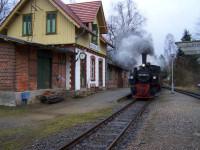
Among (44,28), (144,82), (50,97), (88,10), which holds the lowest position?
(50,97)

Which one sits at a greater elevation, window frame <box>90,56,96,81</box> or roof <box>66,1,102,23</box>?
roof <box>66,1,102,23</box>

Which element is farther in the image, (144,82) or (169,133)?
(144,82)

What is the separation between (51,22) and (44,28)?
0.64 metres

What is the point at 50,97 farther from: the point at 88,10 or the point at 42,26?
the point at 88,10

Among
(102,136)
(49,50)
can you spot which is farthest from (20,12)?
(102,136)

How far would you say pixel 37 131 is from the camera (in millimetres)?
10469

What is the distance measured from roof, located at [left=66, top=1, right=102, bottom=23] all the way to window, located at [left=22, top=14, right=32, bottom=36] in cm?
397

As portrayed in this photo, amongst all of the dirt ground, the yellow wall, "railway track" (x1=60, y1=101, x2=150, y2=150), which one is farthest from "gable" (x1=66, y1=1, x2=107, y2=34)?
"railway track" (x1=60, y1=101, x2=150, y2=150)

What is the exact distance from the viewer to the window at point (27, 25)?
81.4 feet

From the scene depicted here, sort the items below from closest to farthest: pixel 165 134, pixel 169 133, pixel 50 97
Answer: pixel 165 134
pixel 169 133
pixel 50 97

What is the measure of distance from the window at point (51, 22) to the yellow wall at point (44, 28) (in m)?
0.24

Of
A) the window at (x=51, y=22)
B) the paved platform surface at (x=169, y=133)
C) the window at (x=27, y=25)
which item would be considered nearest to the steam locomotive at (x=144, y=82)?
the window at (x=51, y=22)

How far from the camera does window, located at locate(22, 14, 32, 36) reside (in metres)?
24.8

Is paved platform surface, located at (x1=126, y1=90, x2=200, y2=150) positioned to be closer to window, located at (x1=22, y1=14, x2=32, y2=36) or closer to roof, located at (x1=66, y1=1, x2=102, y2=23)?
window, located at (x1=22, y1=14, x2=32, y2=36)
